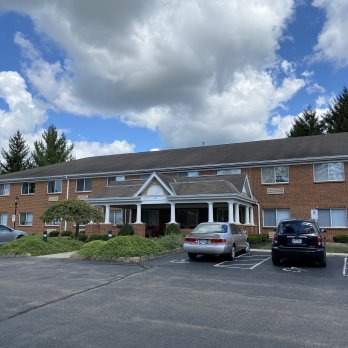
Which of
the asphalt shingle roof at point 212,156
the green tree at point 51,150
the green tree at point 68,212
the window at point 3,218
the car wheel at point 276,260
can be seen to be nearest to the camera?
the car wheel at point 276,260

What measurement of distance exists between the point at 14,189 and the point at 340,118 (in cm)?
4130

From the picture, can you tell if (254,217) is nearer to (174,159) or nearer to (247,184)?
(247,184)

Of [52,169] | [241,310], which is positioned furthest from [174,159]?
[241,310]

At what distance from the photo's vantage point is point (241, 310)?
289 inches

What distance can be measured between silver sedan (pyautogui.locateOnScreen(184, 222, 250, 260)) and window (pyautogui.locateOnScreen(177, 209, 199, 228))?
13.1m

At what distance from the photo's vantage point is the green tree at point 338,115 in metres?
51.2

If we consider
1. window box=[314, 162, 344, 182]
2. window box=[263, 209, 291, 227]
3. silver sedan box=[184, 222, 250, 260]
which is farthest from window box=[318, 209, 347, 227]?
silver sedan box=[184, 222, 250, 260]

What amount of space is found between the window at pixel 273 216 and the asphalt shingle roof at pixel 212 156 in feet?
11.5

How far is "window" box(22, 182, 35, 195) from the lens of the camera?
3634 cm

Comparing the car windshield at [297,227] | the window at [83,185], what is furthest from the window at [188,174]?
the car windshield at [297,227]

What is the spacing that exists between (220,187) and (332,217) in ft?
25.6

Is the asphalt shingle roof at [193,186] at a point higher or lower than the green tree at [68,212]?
higher

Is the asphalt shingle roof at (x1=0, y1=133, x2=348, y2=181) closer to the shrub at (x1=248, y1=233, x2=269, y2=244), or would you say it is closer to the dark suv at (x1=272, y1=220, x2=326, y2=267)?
the shrub at (x1=248, y1=233, x2=269, y2=244)

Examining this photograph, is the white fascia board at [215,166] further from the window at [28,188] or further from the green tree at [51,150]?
the green tree at [51,150]
